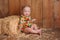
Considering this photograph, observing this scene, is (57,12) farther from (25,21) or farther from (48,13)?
(25,21)

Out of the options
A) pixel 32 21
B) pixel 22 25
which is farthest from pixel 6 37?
pixel 32 21

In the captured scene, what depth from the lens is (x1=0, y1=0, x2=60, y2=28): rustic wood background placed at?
2705 millimetres

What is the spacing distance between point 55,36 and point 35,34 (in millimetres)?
272

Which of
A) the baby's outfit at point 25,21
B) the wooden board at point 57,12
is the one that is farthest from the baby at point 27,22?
the wooden board at point 57,12

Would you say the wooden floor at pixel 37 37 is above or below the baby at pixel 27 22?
below

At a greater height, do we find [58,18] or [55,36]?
[58,18]

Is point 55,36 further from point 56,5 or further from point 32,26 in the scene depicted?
point 56,5

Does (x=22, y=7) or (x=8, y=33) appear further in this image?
(x=22, y=7)

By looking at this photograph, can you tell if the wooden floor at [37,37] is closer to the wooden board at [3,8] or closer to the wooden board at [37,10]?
the wooden board at [37,10]

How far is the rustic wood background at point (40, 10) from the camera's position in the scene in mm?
2705

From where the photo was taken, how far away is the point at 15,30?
95.2 inches

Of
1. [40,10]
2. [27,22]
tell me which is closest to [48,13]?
[40,10]

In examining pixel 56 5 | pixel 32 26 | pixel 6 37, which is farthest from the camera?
pixel 56 5

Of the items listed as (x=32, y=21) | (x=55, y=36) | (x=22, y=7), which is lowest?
(x=55, y=36)
